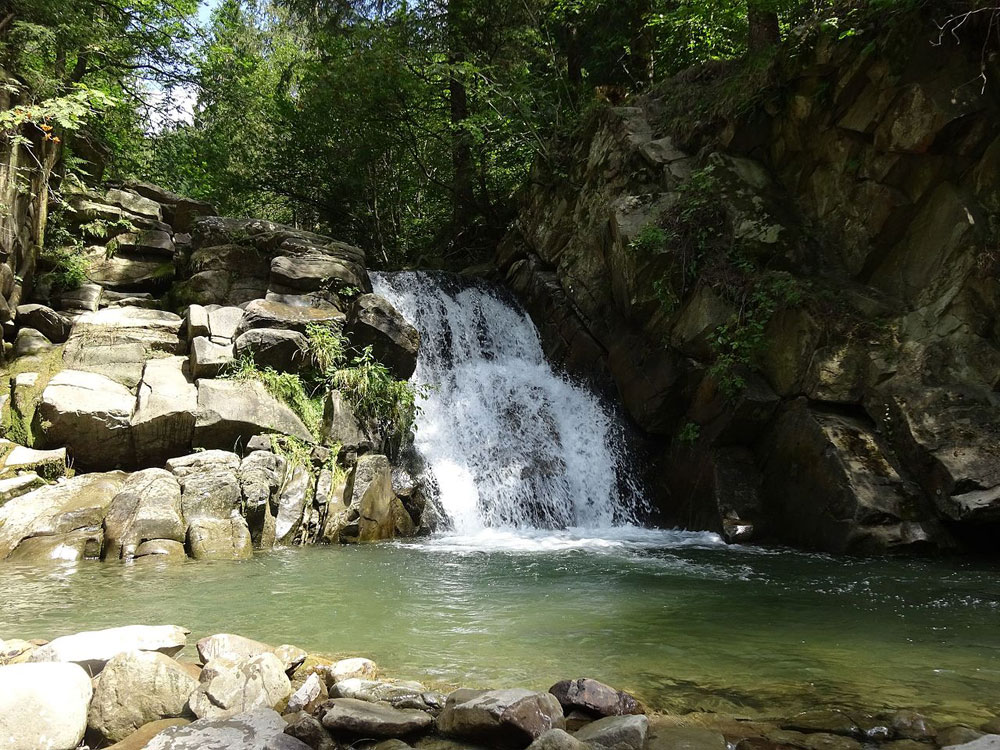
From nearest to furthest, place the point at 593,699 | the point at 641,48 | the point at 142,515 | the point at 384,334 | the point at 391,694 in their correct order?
1. the point at 593,699
2. the point at 391,694
3. the point at 142,515
4. the point at 384,334
5. the point at 641,48

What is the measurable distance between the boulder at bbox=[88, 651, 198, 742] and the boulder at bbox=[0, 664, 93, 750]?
0.07 metres

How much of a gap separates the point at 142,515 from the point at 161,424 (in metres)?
1.64

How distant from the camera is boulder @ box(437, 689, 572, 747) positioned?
3.00m

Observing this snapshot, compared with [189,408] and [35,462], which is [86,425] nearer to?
[35,462]

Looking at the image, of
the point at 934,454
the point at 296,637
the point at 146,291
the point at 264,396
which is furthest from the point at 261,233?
the point at 934,454

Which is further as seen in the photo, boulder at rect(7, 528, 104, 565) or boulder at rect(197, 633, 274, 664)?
boulder at rect(7, 528, 104, 565)

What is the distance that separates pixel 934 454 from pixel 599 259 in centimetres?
689

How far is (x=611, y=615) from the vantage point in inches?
214

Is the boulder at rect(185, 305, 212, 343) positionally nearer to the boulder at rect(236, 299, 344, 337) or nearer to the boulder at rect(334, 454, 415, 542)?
the boulder at rect(236, 299, 344, 337)

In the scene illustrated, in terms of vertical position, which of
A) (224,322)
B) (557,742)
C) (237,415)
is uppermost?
(224,322)

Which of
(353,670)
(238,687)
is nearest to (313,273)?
(353,670)

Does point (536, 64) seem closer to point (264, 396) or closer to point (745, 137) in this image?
point (745, 137)

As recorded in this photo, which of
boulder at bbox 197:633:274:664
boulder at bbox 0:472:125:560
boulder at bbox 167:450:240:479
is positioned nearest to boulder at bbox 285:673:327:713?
boulder at bbox 197:633:274:664

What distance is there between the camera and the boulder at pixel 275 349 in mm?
10648
